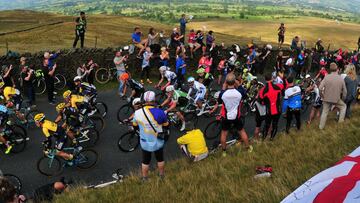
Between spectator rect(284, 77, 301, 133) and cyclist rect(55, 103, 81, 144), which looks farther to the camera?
spectator rect(284, 77, 301, 133)

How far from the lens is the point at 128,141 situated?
38.8 ft

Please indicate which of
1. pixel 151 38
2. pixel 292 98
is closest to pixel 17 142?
pixel 292 98

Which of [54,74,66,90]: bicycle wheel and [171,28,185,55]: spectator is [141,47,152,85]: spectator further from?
[54,74,66,90]: bicycle wheel

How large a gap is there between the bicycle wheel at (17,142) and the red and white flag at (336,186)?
32.8ft

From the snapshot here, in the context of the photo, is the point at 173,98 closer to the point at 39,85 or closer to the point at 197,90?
the point at 197,90

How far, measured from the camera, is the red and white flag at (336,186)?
309 cm

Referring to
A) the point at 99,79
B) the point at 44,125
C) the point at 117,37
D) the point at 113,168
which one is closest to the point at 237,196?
the point at 113,168

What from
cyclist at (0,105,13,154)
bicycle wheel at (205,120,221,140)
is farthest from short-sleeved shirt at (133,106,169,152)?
cyclist at (0,105,13,154)

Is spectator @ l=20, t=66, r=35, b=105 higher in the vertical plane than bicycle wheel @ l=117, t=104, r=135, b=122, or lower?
higher

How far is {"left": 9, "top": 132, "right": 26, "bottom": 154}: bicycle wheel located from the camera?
11.4 meters

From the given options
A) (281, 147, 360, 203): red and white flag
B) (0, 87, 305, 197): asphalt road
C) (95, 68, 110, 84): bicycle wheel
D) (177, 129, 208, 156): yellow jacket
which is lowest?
(0, 87, 305, 197): asphalt road

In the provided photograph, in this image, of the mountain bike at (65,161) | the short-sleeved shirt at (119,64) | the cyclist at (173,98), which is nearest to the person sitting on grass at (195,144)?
the cyclist at (173,98)

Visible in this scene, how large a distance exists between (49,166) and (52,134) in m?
0.99

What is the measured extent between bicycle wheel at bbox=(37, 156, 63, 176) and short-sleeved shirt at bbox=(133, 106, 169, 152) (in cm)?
347
